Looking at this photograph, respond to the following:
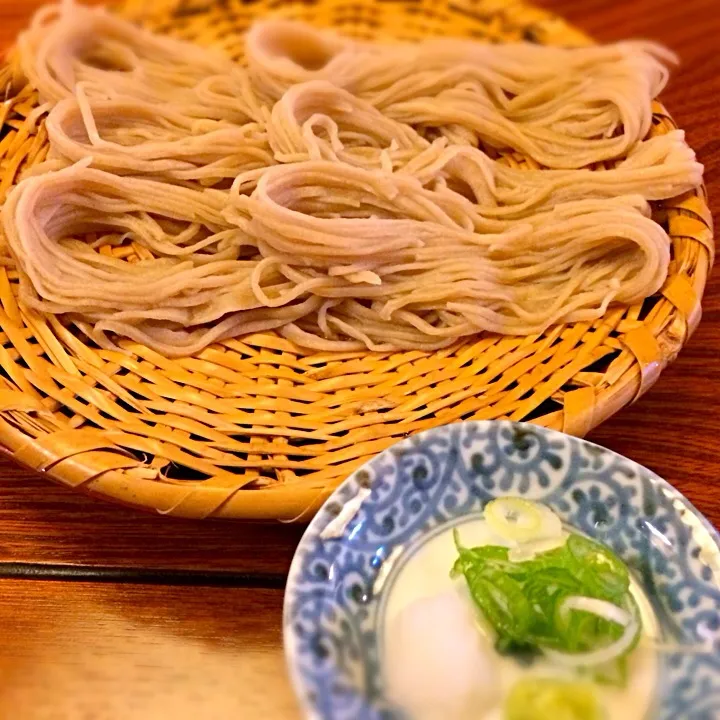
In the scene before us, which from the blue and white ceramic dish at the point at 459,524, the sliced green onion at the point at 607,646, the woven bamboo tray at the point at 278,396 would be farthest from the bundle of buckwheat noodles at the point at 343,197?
the sliced green onion at the point at 607,646

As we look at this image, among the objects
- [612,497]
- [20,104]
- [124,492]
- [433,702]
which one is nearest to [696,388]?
[612,497]

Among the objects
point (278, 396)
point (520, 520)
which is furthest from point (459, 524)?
point (278, 396)

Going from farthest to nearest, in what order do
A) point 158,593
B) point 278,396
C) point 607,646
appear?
point 278,396, point 158,593, point 607,646

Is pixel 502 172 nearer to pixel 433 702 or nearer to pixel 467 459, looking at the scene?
pixel 467 459

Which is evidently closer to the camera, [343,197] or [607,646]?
[607,646]

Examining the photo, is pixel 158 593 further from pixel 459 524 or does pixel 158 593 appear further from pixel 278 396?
pixel 459 524

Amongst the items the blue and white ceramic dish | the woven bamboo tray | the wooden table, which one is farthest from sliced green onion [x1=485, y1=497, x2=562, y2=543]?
the wooden table

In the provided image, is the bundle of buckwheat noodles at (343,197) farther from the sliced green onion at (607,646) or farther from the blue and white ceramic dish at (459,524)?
the sliced green onion at (607,646)
